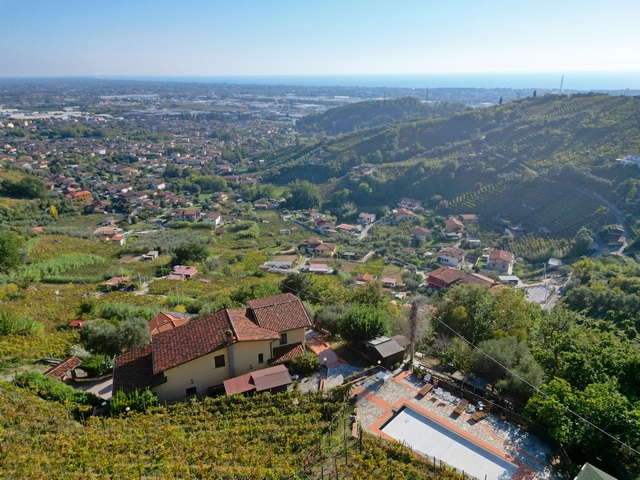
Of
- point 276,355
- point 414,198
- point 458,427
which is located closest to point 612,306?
point 458,427

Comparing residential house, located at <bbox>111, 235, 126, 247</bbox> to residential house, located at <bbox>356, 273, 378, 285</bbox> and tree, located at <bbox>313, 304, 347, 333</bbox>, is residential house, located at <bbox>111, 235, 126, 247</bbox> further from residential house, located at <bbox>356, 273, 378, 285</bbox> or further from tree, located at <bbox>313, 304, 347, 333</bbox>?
tree, located at <bbox>313, 304, 347, 333</bbox>

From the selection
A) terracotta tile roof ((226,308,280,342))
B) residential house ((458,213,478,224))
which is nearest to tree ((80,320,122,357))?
terracotta tile roof ((226,308,280,342))

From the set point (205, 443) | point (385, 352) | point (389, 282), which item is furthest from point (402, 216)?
point (205, 443)

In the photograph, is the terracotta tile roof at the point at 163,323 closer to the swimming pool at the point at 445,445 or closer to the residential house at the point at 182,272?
the swimming pool at the point at 445,445

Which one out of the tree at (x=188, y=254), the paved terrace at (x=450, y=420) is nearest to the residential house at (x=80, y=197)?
the tree at (x=188, y=254)

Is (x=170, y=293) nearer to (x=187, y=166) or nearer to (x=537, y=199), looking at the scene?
(x=537, y=199)

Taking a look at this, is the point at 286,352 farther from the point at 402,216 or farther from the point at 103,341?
the point at 402,216
